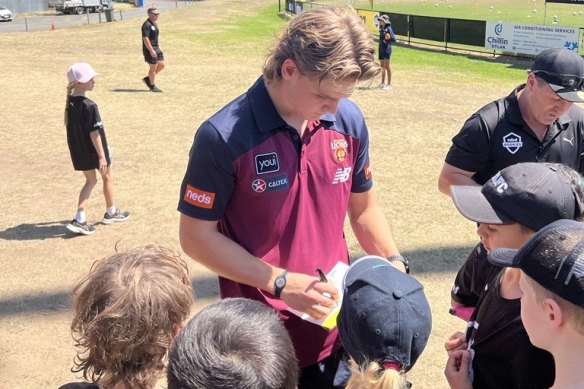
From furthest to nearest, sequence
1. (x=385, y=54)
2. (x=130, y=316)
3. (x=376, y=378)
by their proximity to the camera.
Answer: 1. (x=385, y=54)
2. (x=130, y=316)
3. (x=376, y=378)

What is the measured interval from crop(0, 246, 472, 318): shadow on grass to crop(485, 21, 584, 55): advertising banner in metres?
16.6

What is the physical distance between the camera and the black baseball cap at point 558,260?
63.6 inches

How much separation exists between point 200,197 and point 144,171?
654 cm

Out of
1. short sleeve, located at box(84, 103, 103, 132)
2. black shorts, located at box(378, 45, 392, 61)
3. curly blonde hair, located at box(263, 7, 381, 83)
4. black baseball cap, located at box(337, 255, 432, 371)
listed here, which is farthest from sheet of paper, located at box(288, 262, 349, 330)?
black shorts, located at box(378, 45, 392, 61)

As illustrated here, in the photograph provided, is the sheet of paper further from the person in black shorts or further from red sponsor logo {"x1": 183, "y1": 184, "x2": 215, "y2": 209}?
the person in black shorts

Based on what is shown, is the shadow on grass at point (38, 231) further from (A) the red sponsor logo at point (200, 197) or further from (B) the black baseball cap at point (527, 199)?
(B) the black baseball cap at point (527, 199)

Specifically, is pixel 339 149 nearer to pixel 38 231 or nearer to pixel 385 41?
pixel 38 231

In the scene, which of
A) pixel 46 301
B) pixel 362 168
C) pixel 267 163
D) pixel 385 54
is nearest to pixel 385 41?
pixel 385 54

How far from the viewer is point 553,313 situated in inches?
66.1

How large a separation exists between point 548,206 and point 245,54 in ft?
67.0

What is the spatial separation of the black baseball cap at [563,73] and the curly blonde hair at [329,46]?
1.59 meters

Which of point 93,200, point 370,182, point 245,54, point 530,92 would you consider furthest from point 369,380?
point 245,54

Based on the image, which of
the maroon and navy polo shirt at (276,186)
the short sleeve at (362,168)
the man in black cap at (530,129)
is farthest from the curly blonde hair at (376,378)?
the man in black cap at (530,129)

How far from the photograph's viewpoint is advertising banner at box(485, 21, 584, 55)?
21.1 m
